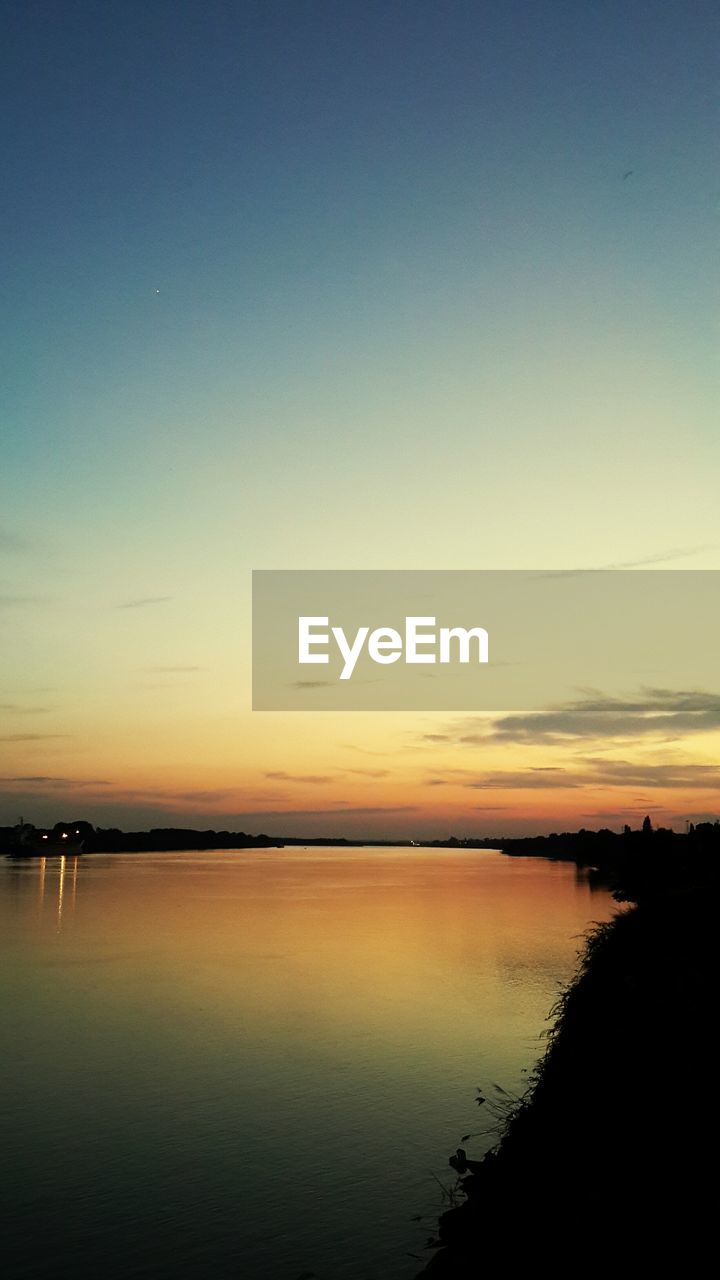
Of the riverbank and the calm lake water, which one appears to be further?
the calm lake water

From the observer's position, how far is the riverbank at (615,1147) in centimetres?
1362

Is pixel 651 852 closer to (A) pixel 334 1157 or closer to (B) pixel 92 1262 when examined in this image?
(A) pixel 334 1157

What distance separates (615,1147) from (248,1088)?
18534 millimetres

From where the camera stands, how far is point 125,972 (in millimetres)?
57438

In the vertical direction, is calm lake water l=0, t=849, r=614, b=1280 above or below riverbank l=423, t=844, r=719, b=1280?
below

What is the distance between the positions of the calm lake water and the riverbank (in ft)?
9.26

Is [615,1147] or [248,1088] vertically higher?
[615,1147]

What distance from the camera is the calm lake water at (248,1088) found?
20328 millimetres

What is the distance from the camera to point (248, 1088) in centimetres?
3197

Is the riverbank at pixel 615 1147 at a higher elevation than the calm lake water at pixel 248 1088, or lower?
higher

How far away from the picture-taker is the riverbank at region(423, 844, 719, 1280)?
13.6m

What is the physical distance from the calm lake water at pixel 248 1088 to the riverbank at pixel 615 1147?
2823 millimetres

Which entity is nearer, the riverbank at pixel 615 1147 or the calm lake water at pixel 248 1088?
the riverbank at pixel 615 1147

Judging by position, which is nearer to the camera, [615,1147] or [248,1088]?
[615,1147]
